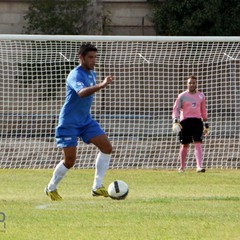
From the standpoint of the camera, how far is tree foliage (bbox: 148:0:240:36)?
132ft

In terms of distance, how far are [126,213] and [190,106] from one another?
32.1ft

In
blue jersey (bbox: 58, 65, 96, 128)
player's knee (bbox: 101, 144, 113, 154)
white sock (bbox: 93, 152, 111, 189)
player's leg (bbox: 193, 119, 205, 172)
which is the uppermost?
blue jersey (bbox: 58, 65, 96, 128)

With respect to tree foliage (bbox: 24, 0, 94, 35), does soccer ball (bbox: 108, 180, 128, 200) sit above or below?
below

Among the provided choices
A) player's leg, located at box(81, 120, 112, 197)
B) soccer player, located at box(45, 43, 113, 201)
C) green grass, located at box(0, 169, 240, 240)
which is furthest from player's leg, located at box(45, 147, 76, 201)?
player's leg, located at box(81, 120, 112, 197)

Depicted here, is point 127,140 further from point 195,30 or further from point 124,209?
point 195,30

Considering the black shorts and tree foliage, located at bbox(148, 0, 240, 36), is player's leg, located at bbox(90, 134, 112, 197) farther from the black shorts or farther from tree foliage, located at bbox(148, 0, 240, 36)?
tree foliage, located at bbox(148, 0, 240, 36)

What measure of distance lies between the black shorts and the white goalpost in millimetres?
2376

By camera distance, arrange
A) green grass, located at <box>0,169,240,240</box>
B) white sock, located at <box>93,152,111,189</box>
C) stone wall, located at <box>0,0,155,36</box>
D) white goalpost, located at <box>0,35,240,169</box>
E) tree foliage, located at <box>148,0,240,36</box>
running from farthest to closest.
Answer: stone wall, located at <box>0,0,155,36</box> < tree foliage, located at <box>148,0,240,36</box> < white goalpost, located at <box>0,35,240,169</box> < white sock, located at <box>93,152,111,189</box> < green grass, located at <box>0,169,240,240</box>

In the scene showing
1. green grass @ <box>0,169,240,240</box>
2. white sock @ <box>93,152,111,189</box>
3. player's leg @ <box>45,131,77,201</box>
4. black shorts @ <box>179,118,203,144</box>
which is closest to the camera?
green grass @ <box>0,169,240,240</box>

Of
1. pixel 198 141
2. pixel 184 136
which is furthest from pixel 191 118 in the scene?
pixel 198 141

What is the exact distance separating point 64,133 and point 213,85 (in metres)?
11.9

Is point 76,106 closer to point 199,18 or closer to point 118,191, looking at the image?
point 118,191

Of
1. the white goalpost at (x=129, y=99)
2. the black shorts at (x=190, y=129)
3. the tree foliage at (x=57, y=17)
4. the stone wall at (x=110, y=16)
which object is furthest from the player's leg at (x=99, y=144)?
the stone wall at (x=110, y=16)

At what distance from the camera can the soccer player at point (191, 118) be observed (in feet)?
69.4
